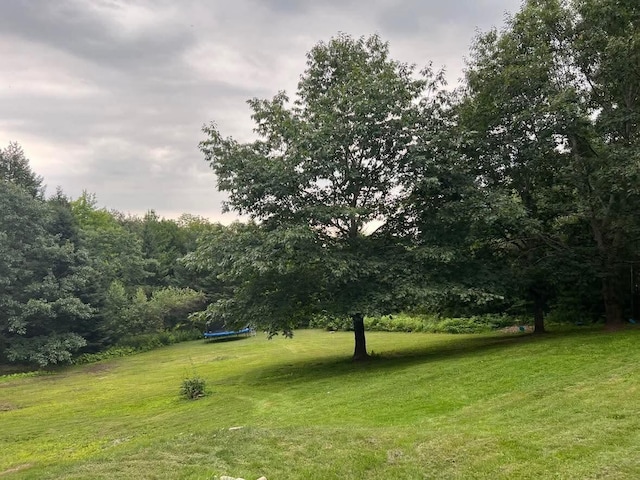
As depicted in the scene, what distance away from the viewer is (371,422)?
7664mm

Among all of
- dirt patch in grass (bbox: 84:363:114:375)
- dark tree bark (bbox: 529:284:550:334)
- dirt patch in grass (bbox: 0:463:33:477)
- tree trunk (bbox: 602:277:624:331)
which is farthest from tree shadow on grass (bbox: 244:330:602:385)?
dirt patch in grass (bbox: 84:363:114:375)

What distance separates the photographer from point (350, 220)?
14.4 m

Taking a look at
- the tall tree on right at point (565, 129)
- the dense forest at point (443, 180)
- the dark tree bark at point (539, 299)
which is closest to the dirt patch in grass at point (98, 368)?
the dense forest at point (443, 180)

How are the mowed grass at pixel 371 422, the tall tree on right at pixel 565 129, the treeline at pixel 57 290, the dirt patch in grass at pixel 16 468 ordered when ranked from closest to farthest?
the mowed grass at pixel 371 422 → the dirt patch in grass at pixel 16 468 → the tall tree on right at pixel 565 129 → the treeline at pixel 57 290

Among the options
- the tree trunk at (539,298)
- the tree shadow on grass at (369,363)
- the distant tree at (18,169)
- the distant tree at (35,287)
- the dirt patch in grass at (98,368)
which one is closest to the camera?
the tree shadow on grass at (369,363)

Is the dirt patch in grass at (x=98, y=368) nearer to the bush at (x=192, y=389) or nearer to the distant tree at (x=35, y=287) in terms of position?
the distant tree at (x=35, y=287)

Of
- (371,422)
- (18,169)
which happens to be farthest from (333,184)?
(18,169)

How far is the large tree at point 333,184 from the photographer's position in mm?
12961

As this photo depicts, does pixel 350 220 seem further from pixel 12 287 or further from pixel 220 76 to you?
pixel 12 287

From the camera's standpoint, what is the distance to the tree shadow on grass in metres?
13.3

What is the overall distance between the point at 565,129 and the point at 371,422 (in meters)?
10.5


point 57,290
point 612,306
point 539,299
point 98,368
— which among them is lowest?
point 98,368

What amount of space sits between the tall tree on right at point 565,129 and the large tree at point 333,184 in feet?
7.94

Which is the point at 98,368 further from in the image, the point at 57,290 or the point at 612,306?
the point at 612,306
